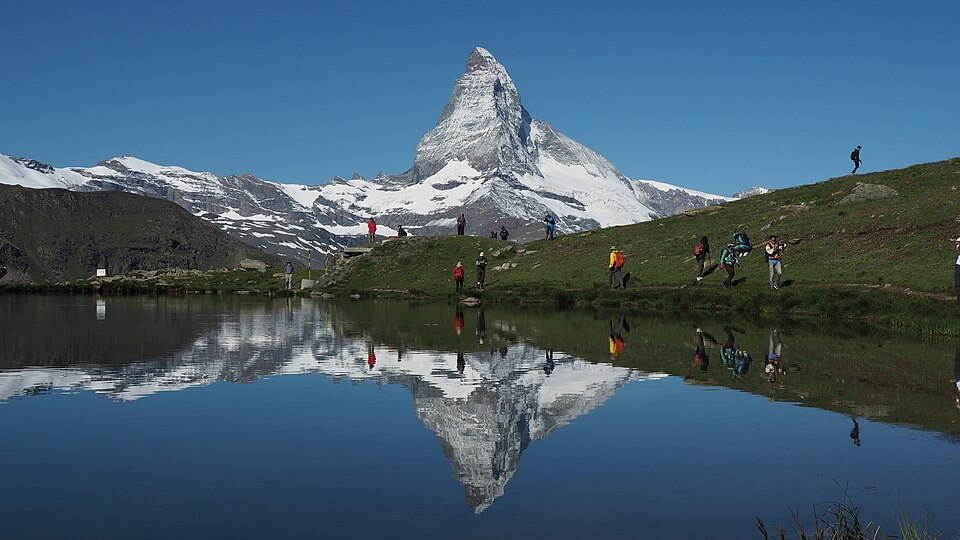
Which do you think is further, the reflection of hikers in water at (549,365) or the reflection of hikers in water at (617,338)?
the reflection of hikers in water at (617,338)

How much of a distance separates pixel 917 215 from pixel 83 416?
186 ft

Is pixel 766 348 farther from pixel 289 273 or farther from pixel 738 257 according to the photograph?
pixel 289 273

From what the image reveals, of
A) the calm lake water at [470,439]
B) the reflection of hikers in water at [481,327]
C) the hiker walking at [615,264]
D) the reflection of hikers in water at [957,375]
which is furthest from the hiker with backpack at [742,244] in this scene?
the reflection of hikers in water at [957,375]

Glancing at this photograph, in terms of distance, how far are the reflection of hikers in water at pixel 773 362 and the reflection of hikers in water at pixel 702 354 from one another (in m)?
1.65

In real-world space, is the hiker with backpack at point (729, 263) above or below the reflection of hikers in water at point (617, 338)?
above

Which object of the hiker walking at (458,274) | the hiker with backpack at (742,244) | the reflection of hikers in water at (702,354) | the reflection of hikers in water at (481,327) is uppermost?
the hiker with backpack at (742,244)

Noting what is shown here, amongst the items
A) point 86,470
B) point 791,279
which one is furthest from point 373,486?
point 791,279

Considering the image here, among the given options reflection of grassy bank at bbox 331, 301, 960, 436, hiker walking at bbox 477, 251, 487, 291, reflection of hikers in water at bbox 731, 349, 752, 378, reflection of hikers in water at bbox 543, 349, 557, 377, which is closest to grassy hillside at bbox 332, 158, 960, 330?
hiker walking at bbox 477, 251, 487, 291

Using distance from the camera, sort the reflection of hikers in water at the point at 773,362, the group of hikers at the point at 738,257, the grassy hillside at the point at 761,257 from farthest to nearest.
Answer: the group of hikers at the point at 738,257, the grassy hillside at the point at 761,257, the reflection of hikers in water at the point at 773,362

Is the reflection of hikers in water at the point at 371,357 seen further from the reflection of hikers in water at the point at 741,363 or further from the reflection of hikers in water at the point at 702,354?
the reflection of hikers in water at the point at 741,363

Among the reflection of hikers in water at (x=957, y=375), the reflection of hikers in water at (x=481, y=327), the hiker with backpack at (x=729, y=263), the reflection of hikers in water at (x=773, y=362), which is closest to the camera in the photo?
the reflection of hikers in water at (x=957, y=375)

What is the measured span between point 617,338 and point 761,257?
3227 cm

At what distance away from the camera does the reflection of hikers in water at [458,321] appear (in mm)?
43344

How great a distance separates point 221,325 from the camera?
1804 inches
